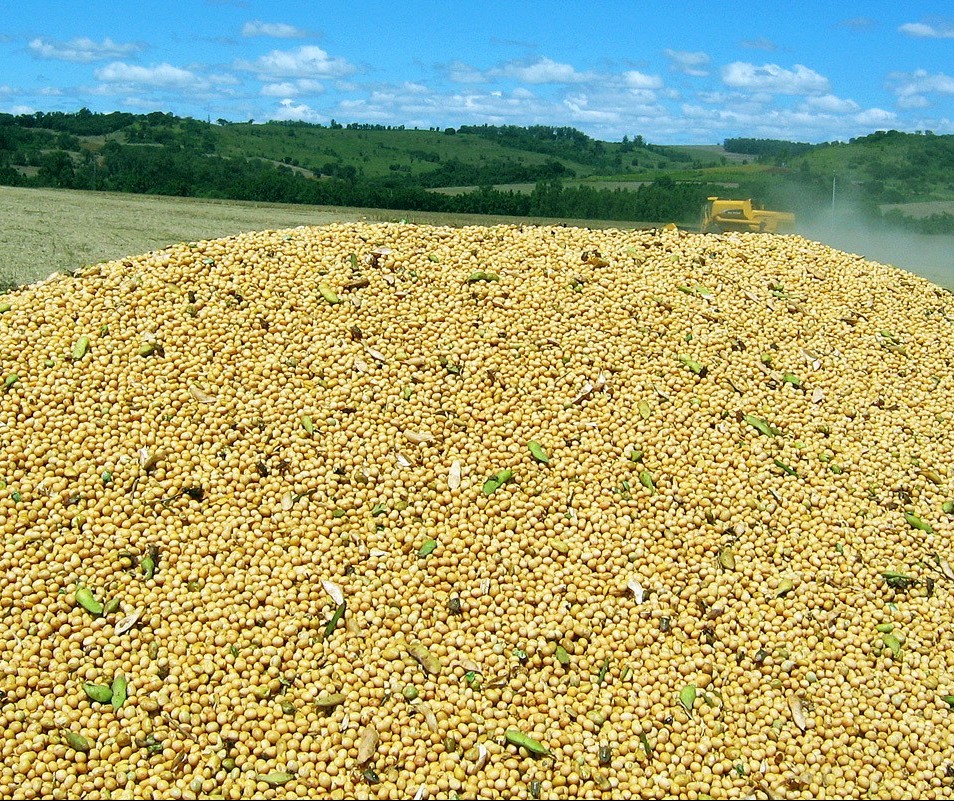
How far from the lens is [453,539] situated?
4.98 meters

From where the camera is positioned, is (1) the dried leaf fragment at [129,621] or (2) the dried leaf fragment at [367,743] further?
(1) the dried leaf fragment at [129,621]

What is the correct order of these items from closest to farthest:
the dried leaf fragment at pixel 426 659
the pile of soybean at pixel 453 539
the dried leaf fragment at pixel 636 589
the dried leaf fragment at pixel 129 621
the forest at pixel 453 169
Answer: the pile of soybean at pixel 453 539 → the dried leaf fragment at pixel 426 659 → the dried leaf fragment at pixel 129 621 → the dried leaf fragment at pixel 636 589 → the forest at pixel 453 169

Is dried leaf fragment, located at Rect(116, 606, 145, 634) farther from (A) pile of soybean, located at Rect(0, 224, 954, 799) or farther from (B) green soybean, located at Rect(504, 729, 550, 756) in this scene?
(B) green soybean, located at Rect(504, 729, 550, 756)

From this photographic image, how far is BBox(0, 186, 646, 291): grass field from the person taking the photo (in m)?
17.2

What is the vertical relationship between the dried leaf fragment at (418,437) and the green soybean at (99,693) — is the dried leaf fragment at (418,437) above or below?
above

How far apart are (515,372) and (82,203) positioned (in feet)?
85.7

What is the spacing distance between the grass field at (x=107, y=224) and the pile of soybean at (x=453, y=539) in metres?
9.64

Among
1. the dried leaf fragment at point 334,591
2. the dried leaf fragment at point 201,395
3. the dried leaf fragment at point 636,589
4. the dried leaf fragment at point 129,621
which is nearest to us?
the dried leaf fragment at point 129,621

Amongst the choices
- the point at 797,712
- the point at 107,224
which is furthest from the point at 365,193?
the point at 797,712

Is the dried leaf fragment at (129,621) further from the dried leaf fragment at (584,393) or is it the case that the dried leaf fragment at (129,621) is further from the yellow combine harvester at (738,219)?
the yellow combine harvester at (738,219)

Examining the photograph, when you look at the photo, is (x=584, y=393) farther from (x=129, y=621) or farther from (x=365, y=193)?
(x=365, y=193)

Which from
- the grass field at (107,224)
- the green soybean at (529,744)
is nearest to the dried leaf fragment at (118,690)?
the green soybean at (529,744)

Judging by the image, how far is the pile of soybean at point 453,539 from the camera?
4148 millimetres

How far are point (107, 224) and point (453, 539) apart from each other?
844 inches
